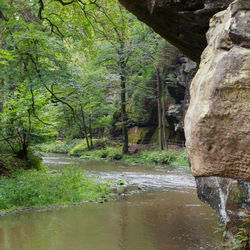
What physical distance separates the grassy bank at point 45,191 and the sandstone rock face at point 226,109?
21.0 feet

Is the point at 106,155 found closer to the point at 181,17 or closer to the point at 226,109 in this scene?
the point at 181,17

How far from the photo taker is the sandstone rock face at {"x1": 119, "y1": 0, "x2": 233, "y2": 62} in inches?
217

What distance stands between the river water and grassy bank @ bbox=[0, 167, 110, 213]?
0.58 meters

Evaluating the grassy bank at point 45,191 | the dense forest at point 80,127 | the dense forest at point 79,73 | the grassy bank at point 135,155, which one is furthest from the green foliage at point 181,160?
the grassy bank at point 45,191

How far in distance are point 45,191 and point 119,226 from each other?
3.17 m

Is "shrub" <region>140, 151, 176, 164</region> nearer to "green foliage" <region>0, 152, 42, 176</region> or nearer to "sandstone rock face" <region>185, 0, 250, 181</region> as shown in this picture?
"green foliage" <region>0, 152, 42, 176</region>

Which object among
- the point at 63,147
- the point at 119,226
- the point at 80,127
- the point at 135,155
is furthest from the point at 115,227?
the point at 63,147

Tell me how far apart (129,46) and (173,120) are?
23.5 ft

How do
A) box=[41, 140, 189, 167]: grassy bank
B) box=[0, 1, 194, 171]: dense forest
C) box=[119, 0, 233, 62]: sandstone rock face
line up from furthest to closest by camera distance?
box=[41, 140, 189, 167]: grassy bank, box=[0, 1, 194, 171]: dense forest, box=[119, 0, 233, 62]: sandstone rock face

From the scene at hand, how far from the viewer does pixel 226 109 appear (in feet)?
9.19

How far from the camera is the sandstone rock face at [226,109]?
8.91 ft

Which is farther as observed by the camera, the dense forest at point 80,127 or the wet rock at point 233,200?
the dense forest at point 80,127

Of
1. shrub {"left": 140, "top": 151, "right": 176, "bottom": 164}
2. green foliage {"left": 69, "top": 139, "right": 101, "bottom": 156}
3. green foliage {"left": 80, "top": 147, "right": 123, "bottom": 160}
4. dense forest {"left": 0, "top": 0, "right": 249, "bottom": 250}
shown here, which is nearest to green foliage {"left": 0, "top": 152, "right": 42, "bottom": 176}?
dense forest {"left": 0, "top": 0, "right": 249, "bottom": 250}

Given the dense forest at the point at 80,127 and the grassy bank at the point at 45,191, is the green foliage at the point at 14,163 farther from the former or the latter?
the grassy bank at the point at 45,191
